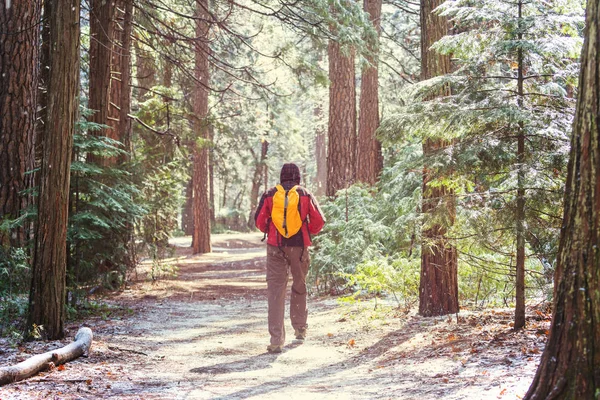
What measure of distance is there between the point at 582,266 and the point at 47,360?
4.64 meters

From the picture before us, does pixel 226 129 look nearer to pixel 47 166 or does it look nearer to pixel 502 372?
pixel 47 166

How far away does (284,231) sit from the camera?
24.9 feet

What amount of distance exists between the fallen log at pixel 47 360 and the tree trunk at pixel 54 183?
0.54 m

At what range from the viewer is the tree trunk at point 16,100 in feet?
29.7

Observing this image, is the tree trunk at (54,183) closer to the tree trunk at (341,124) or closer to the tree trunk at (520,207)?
the tree trunk at (520,207)

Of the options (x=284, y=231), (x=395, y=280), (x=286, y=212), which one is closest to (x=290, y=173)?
(x=286, y=212)

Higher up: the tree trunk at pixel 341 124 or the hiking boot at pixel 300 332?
the tree trunk at pixel 341 124

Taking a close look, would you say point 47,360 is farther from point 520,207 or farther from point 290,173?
point 520,207

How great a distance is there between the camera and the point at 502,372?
190 inches

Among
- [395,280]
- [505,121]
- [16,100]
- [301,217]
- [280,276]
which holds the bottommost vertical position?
[395,280]

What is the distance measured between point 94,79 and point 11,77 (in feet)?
8.13

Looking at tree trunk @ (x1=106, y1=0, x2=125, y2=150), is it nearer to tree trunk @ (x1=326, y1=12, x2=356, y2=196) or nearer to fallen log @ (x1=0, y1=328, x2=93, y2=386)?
tree trunk @ (x1=326, y1=12, x2=356, y2=196)

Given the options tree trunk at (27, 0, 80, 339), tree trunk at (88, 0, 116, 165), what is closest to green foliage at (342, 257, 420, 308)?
tree trunk at (27, 0, 80, 339)

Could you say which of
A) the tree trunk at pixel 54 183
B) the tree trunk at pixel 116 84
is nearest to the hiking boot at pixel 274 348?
the tree trunk at pixel 54 183
